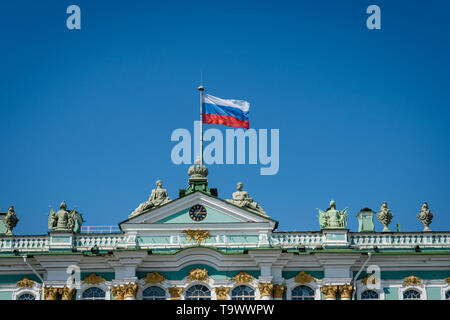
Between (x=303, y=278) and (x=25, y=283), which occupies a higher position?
(x=303, y=278)

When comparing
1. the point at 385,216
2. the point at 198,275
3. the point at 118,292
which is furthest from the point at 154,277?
the point at 385,216

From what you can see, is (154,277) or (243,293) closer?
(243,293)

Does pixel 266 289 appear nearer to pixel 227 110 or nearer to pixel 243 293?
pixel 243 293

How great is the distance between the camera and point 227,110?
4975 cm

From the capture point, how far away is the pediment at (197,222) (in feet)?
151

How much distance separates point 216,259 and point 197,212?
2903mm

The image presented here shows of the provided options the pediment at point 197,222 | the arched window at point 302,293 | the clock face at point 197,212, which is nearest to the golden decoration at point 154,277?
the pediment at point 197,222

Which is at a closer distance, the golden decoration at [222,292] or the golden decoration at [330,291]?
the golden decoration at [222,292]

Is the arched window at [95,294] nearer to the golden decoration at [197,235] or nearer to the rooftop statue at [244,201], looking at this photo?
the golden decoration at [197,235]

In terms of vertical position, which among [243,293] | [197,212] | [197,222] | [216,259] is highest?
[197,212]

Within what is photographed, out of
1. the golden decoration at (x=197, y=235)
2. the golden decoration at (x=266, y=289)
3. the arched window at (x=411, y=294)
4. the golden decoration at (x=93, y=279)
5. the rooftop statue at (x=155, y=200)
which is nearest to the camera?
the golden decoration at (x=266, y=289)

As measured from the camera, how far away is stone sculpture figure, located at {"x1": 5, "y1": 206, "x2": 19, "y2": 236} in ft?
155

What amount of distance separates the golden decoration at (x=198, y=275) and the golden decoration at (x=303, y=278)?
499 centimetres

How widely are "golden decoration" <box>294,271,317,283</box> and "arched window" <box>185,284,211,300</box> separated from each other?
16.2 feet
